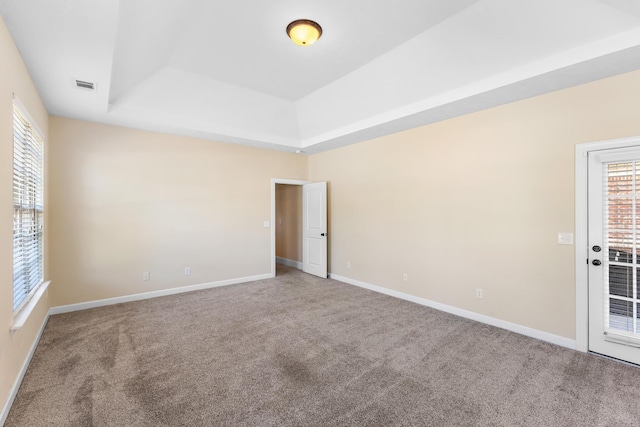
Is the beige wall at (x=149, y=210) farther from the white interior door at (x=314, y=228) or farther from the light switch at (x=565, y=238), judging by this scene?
the light switch at (x=565, y=238)

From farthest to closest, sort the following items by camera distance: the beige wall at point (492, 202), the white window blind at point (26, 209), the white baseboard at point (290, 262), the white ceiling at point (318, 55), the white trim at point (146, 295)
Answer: the white baseboard at point (290, 262)
the white trim at point (146, 295)
the beige wall at point (492, 202)
the white window blind at point (26, 209)
the white ceiling at point (318, 55)

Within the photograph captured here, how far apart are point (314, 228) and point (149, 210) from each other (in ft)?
9.85

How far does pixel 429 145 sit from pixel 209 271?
13.7 ft

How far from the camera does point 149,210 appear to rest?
14.7 ft

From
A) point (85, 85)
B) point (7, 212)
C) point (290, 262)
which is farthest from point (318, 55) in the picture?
point (290, 262)

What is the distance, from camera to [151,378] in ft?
7.72

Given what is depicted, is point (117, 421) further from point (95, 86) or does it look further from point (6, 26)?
point (95, 86)

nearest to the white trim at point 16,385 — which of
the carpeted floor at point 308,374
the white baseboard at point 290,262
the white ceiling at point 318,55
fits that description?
the carpeted floor at point 308,374

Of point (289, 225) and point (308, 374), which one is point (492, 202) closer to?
point (308, 374)

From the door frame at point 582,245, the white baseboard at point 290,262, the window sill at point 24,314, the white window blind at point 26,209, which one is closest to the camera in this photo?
the window sill at point 24,314

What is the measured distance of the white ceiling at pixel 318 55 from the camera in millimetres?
2254

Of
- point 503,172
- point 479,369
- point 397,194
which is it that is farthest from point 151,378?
point 503,172

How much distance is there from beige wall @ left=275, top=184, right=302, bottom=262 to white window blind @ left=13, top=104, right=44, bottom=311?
14.4ft

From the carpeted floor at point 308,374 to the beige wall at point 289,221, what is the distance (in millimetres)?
3173
